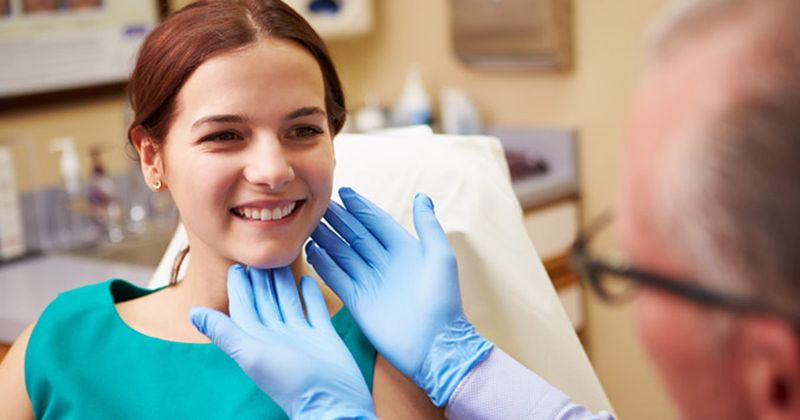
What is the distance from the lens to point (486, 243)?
1.54 metres

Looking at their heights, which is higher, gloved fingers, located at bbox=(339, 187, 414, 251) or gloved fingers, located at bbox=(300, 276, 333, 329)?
gloved fingers, located at bbox=(339, 187, 414, 251)

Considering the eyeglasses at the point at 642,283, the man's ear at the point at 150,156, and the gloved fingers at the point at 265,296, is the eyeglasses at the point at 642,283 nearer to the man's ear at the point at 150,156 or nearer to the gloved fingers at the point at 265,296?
the gloved fingers at the point at 265,296

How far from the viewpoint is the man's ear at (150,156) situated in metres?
1.38

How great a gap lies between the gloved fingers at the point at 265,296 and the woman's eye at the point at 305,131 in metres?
0.19

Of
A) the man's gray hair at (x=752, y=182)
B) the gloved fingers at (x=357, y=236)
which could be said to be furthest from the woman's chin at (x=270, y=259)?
the man's gray hair at (x=752, y=182)

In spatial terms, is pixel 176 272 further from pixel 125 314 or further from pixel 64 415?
pixel 64 415

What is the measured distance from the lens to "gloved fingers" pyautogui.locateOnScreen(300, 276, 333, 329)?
132cm

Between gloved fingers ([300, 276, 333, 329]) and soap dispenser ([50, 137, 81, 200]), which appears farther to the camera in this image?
soap dispenser ([50, 137, 81, 200])

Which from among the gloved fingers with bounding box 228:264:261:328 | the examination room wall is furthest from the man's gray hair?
the examination room wall

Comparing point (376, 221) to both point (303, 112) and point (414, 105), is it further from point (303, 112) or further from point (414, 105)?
point (414, 105)

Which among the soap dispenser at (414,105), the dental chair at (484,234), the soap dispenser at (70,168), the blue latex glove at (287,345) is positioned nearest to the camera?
the blue latex glove at (287,345)

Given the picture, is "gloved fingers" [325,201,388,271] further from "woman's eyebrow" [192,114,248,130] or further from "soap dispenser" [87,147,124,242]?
"soap dispenser" [87,147,124,242]

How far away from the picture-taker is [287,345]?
4.10 feet

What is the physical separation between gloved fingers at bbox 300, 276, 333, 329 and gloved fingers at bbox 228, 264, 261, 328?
0.07 meters
